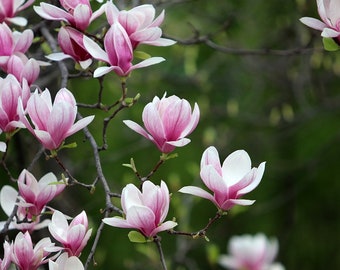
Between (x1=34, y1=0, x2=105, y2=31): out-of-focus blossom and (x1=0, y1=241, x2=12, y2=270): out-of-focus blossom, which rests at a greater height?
(x1=34, y1=0, x2=105, y2=31): out-of-focus blossom

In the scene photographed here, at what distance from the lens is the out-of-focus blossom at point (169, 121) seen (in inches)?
42.4

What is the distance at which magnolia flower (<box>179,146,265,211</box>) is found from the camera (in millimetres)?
1045

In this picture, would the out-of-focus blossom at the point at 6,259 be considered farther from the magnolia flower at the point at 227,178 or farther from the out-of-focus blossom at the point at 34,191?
the magnolia flower at the point at 227,178

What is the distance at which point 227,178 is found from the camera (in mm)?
1072

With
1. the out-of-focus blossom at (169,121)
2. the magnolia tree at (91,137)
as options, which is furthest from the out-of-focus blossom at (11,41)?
the out-of-focus blossom at (169,121)

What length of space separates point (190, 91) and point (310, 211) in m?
1.40

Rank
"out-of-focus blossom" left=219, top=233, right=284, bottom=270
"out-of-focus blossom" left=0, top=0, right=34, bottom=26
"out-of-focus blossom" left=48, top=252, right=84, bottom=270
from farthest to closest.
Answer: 1. "out-of-focus blossom" left=219, top=233, right=284, bottom=270
2. "out-of-focus blossom" left=0, top=0, right=34, bottom=26
3. "out-of-focus blossom" left=48, top=252, right=84, bottom=270

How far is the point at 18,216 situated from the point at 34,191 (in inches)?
4.3

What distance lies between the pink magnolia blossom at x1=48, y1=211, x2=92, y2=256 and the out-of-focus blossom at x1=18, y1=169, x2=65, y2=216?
0.32ft

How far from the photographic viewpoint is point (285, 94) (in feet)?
11.2

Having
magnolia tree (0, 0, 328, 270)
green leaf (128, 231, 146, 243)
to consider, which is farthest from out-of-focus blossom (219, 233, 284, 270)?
green leaf (128, 231, 146, 243)

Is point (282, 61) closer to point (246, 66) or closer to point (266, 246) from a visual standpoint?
point (246, 66)

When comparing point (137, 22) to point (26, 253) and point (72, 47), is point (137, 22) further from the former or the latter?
point (26, 253)

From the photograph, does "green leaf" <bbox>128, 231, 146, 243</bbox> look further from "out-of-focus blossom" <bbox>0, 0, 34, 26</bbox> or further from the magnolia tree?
"out-of-focus blossom" <bbox>0, 0, 34, 26</bbox>
